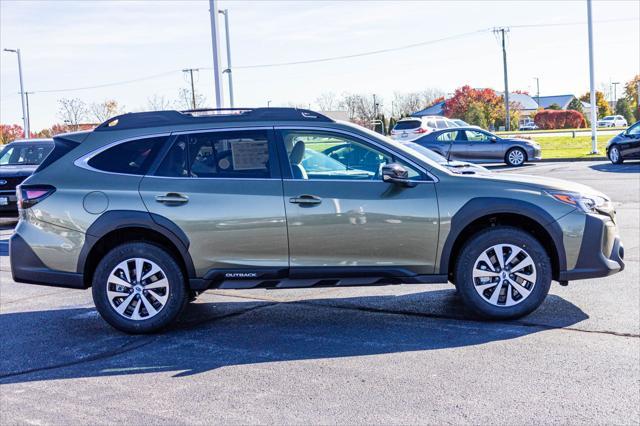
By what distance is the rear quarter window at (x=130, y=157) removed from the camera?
673cm

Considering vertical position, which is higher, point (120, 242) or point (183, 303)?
→ point (120, 242)

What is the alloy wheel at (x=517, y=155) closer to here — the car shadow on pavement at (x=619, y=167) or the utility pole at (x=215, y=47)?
the car shadow on pavement at (x=619, y=167)

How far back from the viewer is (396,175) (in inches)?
257

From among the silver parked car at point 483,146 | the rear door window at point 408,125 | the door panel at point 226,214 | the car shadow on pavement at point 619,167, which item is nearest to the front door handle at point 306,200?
the door panel at point 226,214

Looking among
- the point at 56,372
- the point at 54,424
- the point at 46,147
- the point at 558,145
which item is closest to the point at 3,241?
the point at 46,147

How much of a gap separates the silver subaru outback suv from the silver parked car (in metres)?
20.9

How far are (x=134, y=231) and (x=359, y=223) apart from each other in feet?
6.32

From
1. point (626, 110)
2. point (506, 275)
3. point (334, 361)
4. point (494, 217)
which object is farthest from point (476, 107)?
point (334, 361)

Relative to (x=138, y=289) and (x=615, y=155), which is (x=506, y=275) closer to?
(x=138, y=289)

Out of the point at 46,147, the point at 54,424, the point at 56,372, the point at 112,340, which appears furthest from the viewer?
the point at 46,147

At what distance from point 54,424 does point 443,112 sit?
257 ft

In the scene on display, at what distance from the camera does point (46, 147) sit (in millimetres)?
16281

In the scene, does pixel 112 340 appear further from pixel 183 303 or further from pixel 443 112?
pixel 443 112

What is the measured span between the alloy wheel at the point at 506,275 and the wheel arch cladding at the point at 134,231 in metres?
2.43
